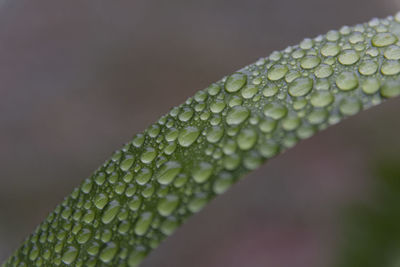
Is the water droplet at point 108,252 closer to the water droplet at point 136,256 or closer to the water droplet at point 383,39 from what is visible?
the water droplet at point 136,256

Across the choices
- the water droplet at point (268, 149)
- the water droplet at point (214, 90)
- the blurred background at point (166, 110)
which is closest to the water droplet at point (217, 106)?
the water droplet at point (214, 90)

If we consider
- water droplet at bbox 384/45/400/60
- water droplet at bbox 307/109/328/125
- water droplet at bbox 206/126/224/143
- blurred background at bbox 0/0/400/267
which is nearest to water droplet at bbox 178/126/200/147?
water droplet at bbox 206/126/224/143

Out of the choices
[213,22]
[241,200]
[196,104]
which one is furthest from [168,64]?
[196,104]

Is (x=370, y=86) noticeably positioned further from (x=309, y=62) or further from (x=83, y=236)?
(x=83, y=236)

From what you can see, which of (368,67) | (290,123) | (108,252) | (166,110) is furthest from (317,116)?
(166,110)

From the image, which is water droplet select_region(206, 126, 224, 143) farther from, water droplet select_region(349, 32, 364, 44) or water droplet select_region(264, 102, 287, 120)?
water droplet select_region(349, 32, 364, 44)

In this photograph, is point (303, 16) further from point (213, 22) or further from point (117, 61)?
point (117, 61)
